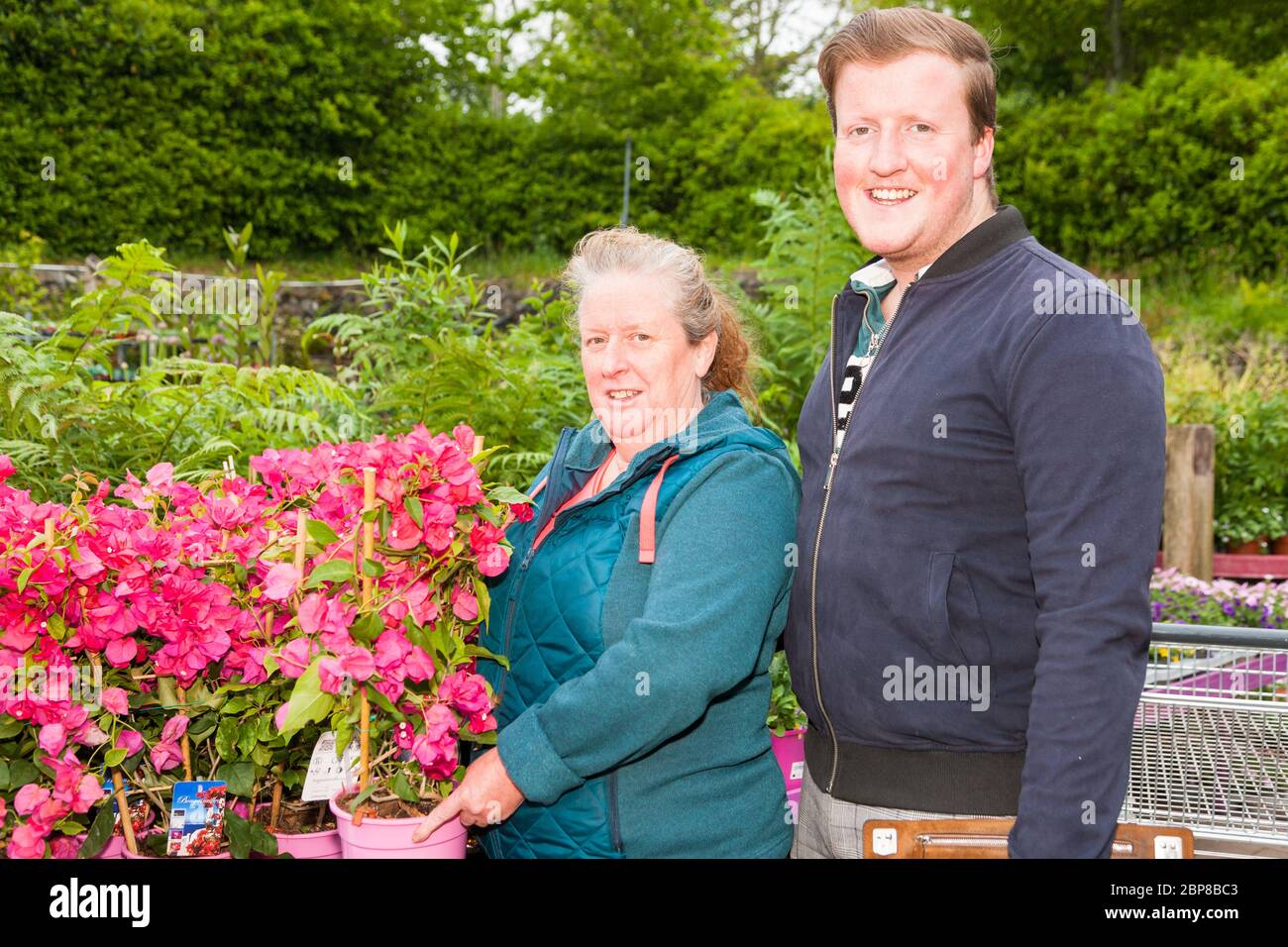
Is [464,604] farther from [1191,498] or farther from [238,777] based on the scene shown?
[1191,498]

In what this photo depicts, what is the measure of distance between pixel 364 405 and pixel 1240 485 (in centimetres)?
640

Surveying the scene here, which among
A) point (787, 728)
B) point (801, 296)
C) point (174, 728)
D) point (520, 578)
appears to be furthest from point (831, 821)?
point (801, 296)

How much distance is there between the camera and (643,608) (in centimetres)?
210

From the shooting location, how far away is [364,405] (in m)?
4.80

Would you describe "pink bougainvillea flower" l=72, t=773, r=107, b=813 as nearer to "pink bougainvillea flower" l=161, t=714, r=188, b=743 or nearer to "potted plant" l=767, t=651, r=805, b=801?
"pink bougainvillea flower" l=161, t=714, r=188, b=743

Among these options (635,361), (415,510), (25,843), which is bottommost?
(25,843)

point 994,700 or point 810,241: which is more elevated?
point 810,241

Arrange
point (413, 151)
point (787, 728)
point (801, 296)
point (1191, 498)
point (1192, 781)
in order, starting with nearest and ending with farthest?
point (1192, 781) < point (787, 728) < point (801, 296) < point (1191, 498) < point (413, 151)

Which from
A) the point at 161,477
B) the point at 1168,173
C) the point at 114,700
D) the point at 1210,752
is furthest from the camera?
the point at 1168,173

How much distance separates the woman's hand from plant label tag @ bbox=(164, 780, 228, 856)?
1.33 ft

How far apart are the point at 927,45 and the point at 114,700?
1.88m
